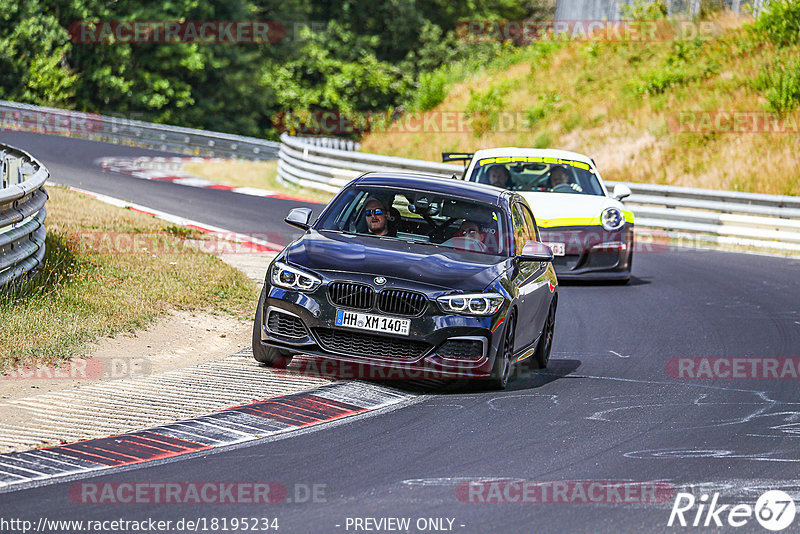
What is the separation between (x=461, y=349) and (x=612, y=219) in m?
7.10

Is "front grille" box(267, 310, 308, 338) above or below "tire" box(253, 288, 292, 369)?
above

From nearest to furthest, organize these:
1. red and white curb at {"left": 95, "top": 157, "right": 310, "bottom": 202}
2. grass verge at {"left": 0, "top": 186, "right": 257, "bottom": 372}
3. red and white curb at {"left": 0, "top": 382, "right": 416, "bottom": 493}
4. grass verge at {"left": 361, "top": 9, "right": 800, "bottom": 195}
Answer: red and white curb at {"left": 0, "top": 382, "right": 416, "bottom": 493} → grass verge at {"left": 0, "top": 186, "right": 257, "bottom": 372} → red and white curb at {"left": 95, "top": 157, "right": 310, "bottom": 202} → grass verge at {"left": 361, "top": 9, "right": 800, "bottom": 195}

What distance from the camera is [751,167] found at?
28406 mm

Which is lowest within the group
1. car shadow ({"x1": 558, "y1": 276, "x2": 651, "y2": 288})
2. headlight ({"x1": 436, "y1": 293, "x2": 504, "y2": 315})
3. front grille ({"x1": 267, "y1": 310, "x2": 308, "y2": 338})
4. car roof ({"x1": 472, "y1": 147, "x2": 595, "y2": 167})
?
car shadow ({"x1": 558, "y1": 276, "x2": 651, "y2": 288})

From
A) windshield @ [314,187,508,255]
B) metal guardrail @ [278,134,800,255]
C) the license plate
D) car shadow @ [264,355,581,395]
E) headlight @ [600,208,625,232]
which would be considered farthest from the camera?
metal guardrail @ [278,134,800,255]

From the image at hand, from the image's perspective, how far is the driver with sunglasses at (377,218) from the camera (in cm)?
977

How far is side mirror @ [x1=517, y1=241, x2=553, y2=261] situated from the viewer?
950 centimetres

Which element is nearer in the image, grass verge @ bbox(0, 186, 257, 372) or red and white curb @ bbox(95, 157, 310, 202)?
grass verge @ bbox(0, 186, 257, 372)

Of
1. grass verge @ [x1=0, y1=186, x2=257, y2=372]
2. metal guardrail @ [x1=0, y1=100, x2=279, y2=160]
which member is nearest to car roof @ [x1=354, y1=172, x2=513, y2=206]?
grass verge @ [x1=0, y1=186, x2=257, y2=372]

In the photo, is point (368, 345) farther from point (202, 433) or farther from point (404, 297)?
point (202, 433)

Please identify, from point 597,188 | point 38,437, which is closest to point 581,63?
point 597,188

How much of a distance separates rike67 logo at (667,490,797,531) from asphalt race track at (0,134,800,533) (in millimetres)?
26

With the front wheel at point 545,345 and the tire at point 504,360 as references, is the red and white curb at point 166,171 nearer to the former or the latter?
the front wheel at point 545,345

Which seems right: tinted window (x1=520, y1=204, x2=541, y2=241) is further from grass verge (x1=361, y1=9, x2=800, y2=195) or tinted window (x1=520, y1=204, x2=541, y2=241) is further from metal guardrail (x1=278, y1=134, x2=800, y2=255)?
grass verge (x1=361, y1=9, x2=800, y2=195)
